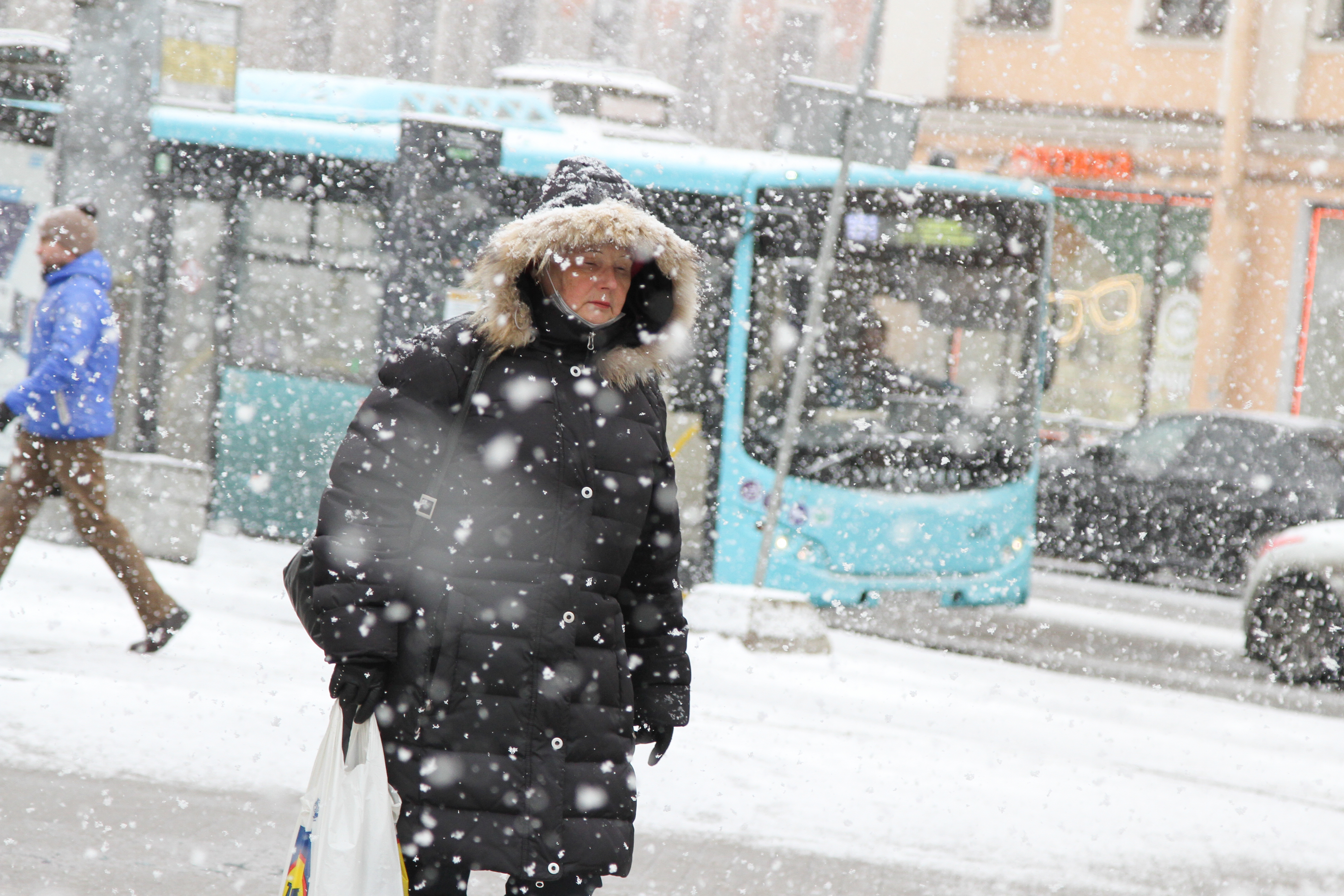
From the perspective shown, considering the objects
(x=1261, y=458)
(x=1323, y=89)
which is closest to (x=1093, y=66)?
(x=1323, y=89)

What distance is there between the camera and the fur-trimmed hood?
2.97 m

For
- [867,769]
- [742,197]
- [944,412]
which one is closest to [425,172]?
[742,197]

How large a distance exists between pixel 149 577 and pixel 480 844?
461 cm

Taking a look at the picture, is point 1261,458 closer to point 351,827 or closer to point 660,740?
point 660,740

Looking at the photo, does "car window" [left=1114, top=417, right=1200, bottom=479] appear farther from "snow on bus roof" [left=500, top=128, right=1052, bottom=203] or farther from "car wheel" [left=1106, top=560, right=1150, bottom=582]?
"snow on bus roof" [left=500, top=128, right=1052, bottom=203]

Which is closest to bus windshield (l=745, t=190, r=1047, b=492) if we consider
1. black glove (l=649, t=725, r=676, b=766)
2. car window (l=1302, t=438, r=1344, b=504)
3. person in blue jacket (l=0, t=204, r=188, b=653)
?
car window (l=1302, t=438, r=1344, b=504)

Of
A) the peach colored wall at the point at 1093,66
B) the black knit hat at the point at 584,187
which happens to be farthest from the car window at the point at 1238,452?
the black knit hat at the point at 584,187

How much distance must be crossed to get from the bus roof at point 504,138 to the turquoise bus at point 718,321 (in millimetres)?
24

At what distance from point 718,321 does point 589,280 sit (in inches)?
287

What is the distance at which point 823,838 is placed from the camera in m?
5.24

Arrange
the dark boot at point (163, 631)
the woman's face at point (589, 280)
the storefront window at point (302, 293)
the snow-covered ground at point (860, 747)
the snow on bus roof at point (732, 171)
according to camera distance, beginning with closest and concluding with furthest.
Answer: the woman's face at point (589, 280), the snow-covered ground at point (860, 747), the dark boot at point (163, 631), the snow on bus roof at point (732, 171), the storefront window at point (302, 293)

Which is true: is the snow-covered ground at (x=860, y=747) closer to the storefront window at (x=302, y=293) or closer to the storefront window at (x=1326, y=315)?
the storefront window at (x=302, y=293)

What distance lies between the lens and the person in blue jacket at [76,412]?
6789 millimetres

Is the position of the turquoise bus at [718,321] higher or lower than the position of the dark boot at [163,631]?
higher
